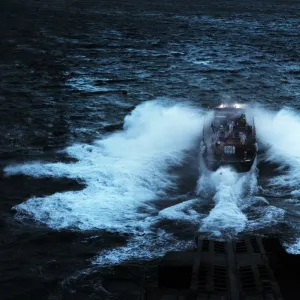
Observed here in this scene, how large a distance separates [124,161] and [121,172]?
2.19 metres

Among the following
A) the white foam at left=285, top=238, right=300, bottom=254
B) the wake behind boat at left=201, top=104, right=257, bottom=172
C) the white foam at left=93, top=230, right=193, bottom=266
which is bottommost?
the white foam at left=93, top=230, right=193, bottom=266

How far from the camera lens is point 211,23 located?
373ft

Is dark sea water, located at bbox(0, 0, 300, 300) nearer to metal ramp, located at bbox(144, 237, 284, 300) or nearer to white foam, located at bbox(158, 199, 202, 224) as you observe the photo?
white foam, located at bbox(158, 199, 202, 224)

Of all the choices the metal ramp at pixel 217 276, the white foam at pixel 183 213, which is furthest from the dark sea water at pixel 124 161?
the metal ramp at pixel 217 276

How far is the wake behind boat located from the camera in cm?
3227

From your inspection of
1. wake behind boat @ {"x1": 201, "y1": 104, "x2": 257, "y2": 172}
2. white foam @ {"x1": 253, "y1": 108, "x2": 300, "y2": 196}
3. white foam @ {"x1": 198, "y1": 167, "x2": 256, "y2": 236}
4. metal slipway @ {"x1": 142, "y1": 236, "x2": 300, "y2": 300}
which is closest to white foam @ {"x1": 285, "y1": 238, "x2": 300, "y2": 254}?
white foam @ {"x1": 198, "y1": 167, "x2": 256, "y2": 236}

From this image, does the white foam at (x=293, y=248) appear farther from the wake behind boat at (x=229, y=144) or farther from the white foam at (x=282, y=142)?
the wake behind boat at (x=229, y=144)

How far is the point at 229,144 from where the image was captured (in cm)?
3309

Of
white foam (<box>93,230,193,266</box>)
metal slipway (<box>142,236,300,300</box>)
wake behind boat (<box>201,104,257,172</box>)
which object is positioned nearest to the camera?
metal slipway (<box>142,236,300,300</box>)

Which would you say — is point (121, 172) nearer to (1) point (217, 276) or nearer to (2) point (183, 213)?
(2) point (183, 213)

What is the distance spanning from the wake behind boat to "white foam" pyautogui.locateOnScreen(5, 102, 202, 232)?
290 centimetres

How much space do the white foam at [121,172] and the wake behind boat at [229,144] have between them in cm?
290

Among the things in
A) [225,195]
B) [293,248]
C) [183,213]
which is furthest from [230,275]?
[225,195]

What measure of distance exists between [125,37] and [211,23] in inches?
1139
